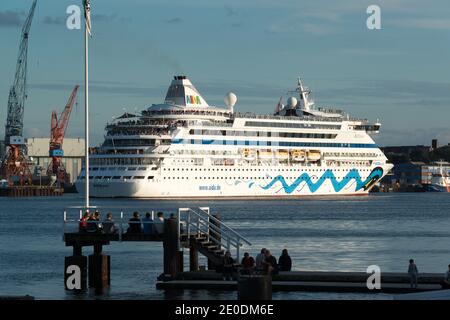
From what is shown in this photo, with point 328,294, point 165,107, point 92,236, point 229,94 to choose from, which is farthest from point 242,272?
point 229,94

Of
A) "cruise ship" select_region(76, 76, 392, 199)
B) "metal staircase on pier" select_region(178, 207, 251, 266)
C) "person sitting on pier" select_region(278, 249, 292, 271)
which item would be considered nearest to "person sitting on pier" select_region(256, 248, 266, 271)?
"metal staircase on pier" select_region(178, 207, 251, 266)

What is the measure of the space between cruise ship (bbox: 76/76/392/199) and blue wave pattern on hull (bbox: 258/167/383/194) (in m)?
0.13

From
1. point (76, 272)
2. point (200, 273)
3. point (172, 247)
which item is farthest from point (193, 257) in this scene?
point (76, 272)

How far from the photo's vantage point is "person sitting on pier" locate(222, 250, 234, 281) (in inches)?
1436

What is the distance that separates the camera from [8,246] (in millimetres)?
61750

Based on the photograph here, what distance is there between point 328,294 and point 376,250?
2248 cm

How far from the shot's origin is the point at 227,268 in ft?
120

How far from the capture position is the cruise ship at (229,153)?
A: 13500cm

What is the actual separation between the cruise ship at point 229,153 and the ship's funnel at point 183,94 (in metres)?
0.13

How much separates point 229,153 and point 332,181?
63.9 ft

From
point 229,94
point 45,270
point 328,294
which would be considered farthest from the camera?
point 229,94

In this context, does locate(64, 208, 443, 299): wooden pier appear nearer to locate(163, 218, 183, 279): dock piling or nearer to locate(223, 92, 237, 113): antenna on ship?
locate(163, 218, 183, 279): dock piling
